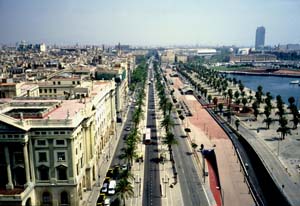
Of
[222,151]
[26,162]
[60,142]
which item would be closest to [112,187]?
[60,142]

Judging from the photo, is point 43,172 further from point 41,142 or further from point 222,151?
point 222,151

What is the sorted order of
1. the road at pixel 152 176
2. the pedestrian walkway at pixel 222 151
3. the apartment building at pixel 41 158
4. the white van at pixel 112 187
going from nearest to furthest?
the apartment building at pixel 41 158, the road at pixel 152 176, the white van at pixel 112 187, the pedestrian walkway at pixel 222 151

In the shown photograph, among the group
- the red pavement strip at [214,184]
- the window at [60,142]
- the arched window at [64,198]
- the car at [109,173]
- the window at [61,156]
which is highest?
the window at [60,142]

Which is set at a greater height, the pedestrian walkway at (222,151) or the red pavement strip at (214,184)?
the pedestrian walkway at (222,151)

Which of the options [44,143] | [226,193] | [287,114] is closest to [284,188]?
[226,193]

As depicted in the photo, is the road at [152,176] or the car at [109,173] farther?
the car at [109,173]

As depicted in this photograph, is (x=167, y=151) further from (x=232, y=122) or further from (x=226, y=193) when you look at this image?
(x=232, y=122)

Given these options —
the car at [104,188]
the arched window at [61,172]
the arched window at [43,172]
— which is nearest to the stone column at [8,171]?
the arched window at [43,172]

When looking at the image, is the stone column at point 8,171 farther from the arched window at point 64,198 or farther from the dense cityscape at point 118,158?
the arched window at point 64,198
